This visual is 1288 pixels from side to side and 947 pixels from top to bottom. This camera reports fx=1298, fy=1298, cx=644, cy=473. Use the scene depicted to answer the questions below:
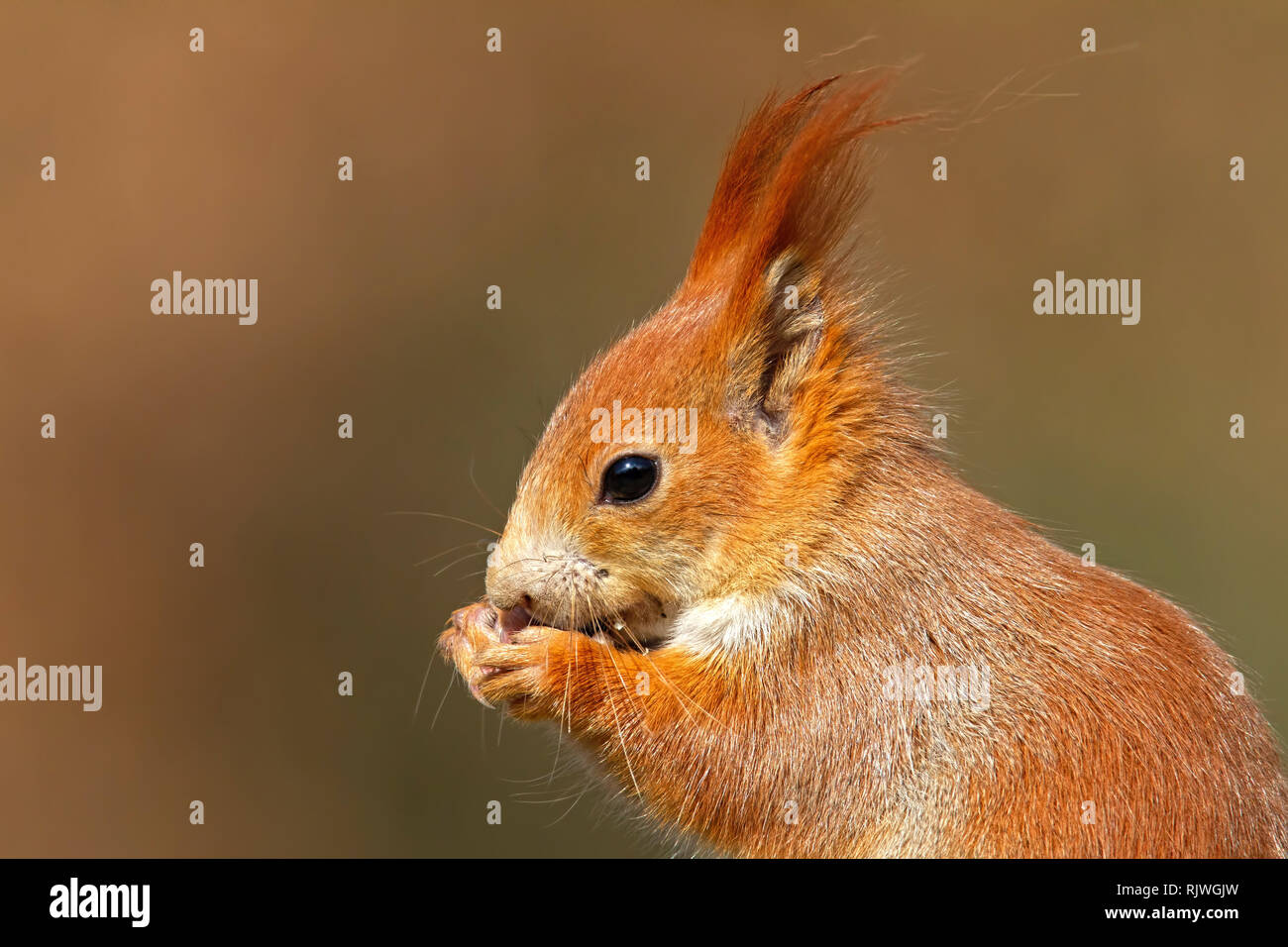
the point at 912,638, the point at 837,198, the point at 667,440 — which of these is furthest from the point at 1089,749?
the point at 837,198

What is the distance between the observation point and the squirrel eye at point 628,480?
2738 mm

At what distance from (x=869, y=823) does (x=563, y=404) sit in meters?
1.13

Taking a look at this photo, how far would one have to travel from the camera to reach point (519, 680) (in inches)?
104

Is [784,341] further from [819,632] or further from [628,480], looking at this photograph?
[819,632]

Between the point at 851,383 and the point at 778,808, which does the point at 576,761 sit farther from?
the point at 851,383

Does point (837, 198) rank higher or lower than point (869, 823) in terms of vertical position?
higher

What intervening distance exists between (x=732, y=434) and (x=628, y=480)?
265 millimetres

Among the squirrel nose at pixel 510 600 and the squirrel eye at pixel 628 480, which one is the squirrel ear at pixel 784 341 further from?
the squirrel nose at pixel 510 600

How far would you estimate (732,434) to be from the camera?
9.31 feet

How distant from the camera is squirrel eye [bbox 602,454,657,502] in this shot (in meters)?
2.74

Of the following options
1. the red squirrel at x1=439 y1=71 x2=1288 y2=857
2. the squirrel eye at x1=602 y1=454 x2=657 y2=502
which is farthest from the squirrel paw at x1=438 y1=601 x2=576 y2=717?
the squirrel eye at x1=602 y1=454 x2=657 y2=502

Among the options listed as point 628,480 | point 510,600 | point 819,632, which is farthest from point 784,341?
point 510,600

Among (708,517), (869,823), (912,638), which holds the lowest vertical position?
(869,823)

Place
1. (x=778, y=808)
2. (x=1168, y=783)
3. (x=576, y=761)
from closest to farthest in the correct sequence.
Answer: (x=1168, y=783), (x=778, y=808), (x=576, y=761)
